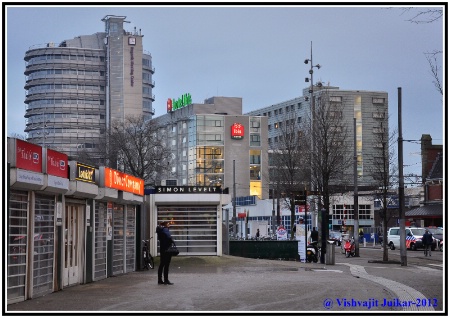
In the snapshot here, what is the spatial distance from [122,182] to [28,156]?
9.75 meters

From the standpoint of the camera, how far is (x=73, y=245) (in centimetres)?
2291

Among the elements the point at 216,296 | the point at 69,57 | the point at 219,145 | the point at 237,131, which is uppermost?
the point at 69,57

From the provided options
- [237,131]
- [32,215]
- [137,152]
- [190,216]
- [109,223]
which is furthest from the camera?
[237,131]

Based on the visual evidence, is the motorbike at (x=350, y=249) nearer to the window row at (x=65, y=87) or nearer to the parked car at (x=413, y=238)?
the parked car at (x=413, y=238)

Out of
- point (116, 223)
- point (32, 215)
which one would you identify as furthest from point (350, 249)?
point (32, 215)

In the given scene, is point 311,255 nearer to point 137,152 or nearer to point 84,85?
point 137,152

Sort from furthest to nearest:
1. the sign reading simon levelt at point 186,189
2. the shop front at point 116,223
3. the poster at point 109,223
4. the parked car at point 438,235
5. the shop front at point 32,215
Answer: the parked car at point 438,235, the sign reading simon levelt at point 186,189, the poster at point 109,223, the shop front at point 116,223, the shop front at point 32,215

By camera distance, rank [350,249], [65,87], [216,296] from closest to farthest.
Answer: [216,296]
[350,249]
[65,87]

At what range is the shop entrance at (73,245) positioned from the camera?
2223 cm

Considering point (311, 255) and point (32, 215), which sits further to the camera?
point (311, 255)

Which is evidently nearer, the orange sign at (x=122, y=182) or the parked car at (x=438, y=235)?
the orange sign at (x=122, y=182)

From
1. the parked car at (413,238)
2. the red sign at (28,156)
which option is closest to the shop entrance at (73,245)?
the red sign at (28,156)

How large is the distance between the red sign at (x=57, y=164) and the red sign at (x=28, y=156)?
75 cm

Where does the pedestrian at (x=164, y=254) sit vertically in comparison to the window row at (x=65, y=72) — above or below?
below
